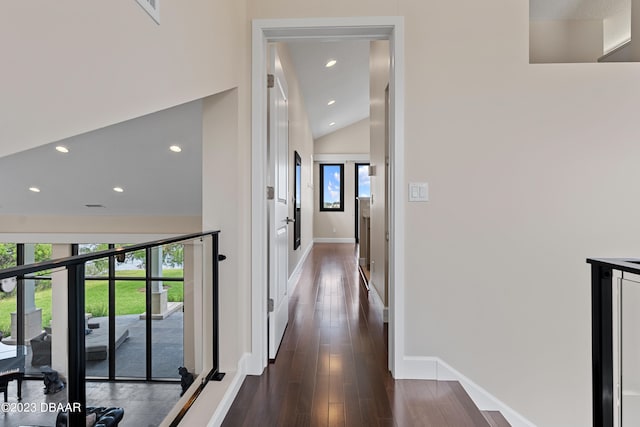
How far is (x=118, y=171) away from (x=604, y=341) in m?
4.45

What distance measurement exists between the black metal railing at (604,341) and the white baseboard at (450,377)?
0.84 metres

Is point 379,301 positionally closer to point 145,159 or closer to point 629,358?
point 629,358

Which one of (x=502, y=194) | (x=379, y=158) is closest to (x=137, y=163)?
(x=379, y=158)

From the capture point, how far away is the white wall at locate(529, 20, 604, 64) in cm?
253

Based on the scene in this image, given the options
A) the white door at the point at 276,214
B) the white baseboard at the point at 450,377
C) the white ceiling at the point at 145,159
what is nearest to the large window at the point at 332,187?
the white ceiling at the point at 145,159

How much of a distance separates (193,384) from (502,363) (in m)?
1.79

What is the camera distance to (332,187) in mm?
9969

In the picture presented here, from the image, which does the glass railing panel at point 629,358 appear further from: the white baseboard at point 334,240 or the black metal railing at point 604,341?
the white baseboard at point 334,240

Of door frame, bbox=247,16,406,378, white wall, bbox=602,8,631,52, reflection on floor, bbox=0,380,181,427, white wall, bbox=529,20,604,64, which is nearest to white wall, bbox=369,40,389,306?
door frame, bbox=247,16,406,378

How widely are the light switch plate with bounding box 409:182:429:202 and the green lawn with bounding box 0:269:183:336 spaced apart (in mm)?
1395

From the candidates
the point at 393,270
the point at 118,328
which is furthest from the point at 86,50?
the point at 393,270

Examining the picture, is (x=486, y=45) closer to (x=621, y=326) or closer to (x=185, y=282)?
(x=621, y=326)

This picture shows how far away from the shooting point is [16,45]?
703mm

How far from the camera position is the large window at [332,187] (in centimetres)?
992
